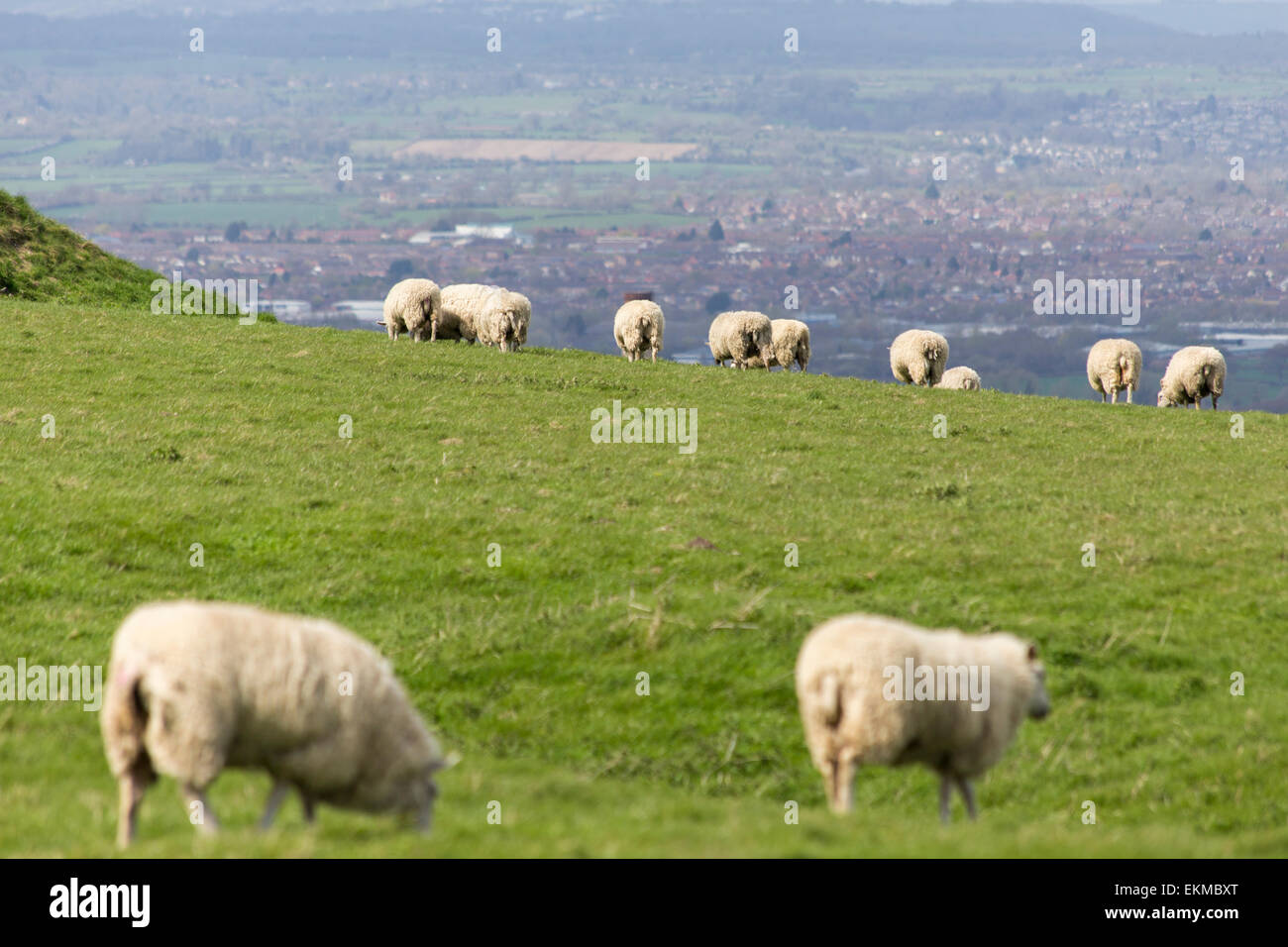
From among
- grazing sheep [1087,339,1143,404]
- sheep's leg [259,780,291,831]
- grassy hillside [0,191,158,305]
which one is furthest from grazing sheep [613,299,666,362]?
sheep's leg [259,780,291,831]

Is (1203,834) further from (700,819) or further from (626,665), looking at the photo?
(626,665)

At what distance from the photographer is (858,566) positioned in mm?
15914

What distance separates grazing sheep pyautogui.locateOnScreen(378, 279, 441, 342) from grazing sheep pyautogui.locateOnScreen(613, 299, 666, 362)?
5.08 meters

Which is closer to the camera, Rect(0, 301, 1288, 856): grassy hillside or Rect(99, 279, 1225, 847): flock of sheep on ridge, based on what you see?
Rect(99, 279, 1225, 847): flock of sheep on ridge

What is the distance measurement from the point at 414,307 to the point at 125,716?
26.6 m

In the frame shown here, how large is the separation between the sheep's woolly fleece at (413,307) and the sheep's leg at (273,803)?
85.1ft

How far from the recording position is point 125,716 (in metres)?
7.88

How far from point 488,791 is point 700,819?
1755 mm

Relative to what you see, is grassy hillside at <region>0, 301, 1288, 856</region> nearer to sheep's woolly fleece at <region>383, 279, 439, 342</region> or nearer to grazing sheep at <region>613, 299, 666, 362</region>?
sheep's woolly fleece at <region>383, 279, 439, 342</region>

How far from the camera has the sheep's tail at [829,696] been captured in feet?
30.2

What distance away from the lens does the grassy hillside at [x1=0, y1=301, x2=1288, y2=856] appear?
9.68 metres

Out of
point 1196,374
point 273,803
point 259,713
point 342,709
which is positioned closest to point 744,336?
point 1196,374

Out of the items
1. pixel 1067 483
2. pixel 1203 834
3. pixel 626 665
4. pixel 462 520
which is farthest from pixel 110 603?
pixel 1067 483

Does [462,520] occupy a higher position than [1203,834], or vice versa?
[462,520]
